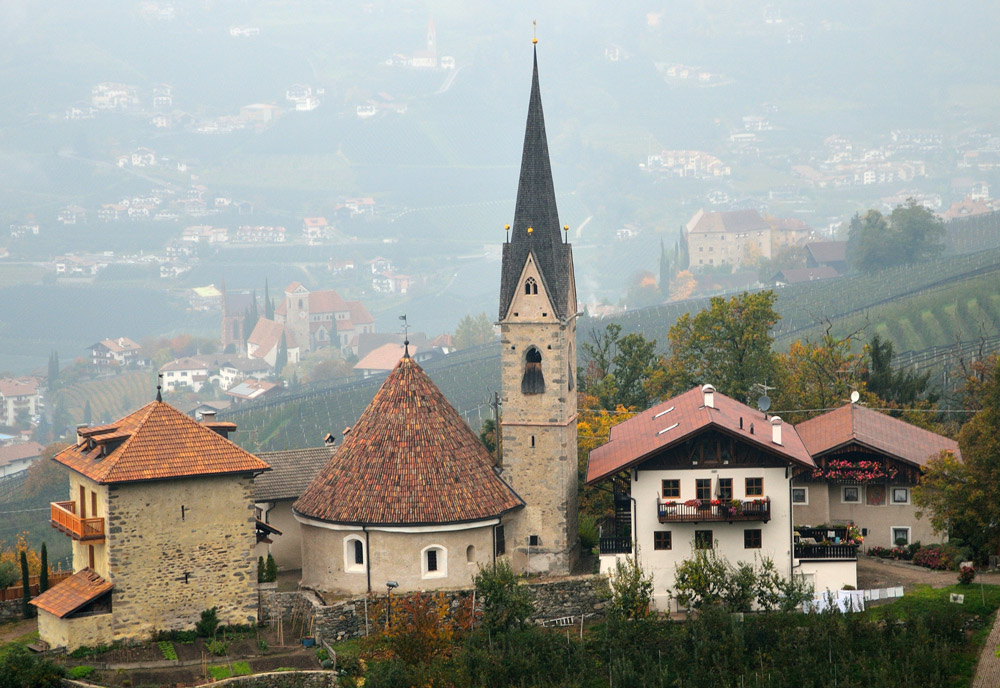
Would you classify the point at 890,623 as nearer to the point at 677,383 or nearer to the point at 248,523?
the point at 248,523

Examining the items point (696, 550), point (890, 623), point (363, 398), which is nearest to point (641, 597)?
point (696, 550)

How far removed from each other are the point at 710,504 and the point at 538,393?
25.3 feet

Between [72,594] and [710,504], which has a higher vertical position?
[710,504]

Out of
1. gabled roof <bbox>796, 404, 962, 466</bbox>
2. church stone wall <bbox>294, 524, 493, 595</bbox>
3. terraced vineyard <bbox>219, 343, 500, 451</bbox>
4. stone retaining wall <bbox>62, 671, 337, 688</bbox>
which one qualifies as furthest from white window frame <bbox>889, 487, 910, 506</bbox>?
terraced vineyard <bbox>219, 343, 500, 451</bbox>

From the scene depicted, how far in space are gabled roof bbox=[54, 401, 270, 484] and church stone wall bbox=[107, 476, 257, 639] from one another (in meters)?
0.45

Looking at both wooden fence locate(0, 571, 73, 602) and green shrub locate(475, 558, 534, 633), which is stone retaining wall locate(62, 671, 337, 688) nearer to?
green shrub locate(475, 558, 534, 633)

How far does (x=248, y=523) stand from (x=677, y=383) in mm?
30303

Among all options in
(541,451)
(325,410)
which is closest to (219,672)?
→ (541,451)

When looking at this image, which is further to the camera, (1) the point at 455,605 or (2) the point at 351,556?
(2) the point at 351,556

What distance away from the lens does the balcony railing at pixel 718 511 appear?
48.8 metres

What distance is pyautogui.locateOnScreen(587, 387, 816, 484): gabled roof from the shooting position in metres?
49.2

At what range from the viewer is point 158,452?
4672 cm

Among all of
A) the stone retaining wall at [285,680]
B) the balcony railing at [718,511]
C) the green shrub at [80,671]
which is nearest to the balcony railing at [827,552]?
the balcony railing at [718,511]

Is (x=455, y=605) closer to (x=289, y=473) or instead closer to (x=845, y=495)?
(x=289, y=473)
